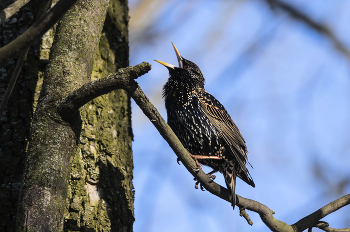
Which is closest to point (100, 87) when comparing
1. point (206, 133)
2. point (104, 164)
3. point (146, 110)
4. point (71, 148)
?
point (146, 110)

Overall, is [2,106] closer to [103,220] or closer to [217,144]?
[103,220]

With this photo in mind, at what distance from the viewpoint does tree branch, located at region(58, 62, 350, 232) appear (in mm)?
2064

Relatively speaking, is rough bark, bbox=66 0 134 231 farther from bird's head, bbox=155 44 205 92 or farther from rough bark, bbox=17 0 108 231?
bird's head, bbox=155 44 205 92

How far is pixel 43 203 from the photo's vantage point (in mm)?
1966

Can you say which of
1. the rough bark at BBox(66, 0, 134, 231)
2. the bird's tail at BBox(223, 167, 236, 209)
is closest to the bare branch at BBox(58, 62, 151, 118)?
the rough bark at BBox(66, 0, 134, 231)

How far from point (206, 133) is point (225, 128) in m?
0.25

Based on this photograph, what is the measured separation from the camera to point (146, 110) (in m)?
2.23

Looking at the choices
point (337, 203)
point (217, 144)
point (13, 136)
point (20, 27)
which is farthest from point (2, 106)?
point (337, 203)

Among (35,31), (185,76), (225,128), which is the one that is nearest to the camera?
(35,31)

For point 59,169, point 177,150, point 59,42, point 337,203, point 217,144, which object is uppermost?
point 59,42

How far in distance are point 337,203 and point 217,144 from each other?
4.27 ft

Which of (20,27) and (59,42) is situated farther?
(20,27)

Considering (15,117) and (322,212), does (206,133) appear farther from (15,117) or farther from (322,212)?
(15,117)

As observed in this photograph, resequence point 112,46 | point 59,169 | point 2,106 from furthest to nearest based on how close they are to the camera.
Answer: point 112,46
point 2,106
point 59,169
